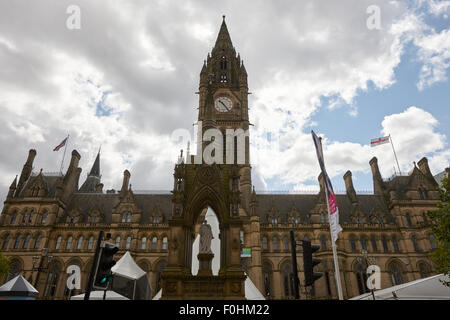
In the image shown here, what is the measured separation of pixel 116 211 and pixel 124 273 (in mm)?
20966

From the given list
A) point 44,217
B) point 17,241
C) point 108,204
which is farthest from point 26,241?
point 108,204

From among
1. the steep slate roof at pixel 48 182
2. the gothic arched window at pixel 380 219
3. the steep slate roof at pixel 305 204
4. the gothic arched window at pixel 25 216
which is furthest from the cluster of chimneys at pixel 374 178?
the gothic arched window at pixel 25 216

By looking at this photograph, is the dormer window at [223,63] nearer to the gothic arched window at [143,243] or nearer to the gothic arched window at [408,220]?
the gothic arched window at [143,243]

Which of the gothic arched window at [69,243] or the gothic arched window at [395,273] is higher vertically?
the gothic arched window at [69,243]

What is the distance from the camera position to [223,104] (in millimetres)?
48125

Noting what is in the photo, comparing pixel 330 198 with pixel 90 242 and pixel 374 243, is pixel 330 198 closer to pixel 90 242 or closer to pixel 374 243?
pixel 374 243

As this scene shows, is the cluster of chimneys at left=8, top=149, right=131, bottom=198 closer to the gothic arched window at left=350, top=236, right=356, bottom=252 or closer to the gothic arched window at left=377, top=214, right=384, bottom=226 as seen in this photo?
the gothic arched window at left=350, top=236, right=356, bottom=252

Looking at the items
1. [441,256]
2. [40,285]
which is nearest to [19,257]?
[40,285]

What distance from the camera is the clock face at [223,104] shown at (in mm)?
47438

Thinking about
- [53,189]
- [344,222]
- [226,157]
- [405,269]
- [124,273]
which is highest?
[226,157]

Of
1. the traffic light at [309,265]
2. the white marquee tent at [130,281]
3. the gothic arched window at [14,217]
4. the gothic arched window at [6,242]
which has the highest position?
the gothic arched window at [14,217]

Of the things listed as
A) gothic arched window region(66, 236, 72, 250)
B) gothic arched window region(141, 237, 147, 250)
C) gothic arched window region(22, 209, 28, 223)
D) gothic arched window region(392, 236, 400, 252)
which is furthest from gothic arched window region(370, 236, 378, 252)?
gothic arched window region(22, 209, 28, 223)
